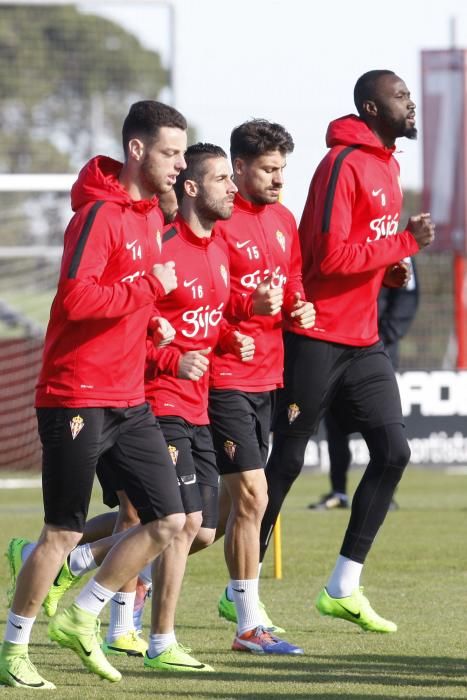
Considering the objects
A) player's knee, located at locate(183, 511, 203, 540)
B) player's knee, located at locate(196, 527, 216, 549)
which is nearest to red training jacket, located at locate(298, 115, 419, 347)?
player's knee, located at locate(196, 527, 216, 549)

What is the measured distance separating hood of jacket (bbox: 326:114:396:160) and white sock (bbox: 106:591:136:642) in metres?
2.53

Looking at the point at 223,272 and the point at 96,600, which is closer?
the point at 96,600

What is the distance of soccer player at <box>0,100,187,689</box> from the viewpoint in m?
6.30

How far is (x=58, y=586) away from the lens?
26.0 feet

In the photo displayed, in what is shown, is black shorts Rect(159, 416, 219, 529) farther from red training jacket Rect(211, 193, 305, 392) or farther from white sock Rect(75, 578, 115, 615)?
white sock Rect(75, 578, 115, 615)

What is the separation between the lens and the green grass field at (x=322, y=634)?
6.41m

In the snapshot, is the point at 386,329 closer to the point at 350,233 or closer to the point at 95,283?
the point at 350,233

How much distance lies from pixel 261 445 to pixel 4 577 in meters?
3.20

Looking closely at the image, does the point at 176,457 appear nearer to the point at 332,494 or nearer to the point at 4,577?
the point at 4,577

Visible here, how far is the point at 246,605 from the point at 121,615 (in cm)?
61

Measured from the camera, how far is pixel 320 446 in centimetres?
1836

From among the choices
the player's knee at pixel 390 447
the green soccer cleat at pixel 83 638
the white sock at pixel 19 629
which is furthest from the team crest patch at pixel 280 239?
the white sock at pixel 19 629

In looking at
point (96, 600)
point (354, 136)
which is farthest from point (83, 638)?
point (354, 136)

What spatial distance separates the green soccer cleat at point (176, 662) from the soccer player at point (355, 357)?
1.27 m
